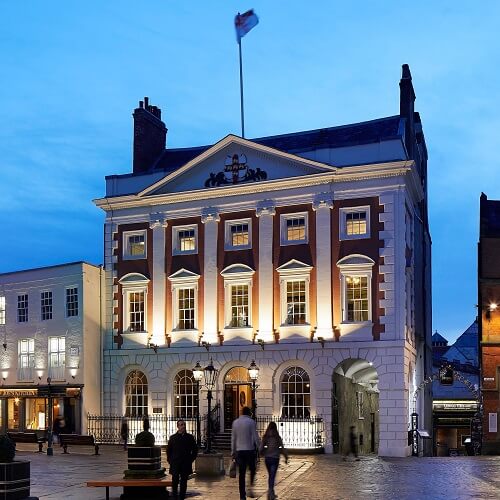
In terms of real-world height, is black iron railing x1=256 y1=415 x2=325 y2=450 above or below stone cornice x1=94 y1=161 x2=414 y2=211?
below

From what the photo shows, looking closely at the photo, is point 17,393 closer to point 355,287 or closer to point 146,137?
point 146,137

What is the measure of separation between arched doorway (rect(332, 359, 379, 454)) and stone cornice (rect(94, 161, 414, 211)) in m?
7.70

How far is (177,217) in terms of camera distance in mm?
43062

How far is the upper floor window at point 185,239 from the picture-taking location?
4262 centimetres

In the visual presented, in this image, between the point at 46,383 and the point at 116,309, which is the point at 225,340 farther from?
the point at 46,383

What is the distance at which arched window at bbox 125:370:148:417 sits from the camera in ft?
141

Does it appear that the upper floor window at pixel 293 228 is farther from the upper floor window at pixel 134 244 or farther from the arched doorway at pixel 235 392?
the upper floor window at pixel 134 244

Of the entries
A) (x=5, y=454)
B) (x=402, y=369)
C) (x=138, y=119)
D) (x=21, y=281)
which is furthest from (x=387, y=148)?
(x=5, y=454)

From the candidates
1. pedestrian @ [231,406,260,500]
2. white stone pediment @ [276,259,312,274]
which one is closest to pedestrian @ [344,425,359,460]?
white stone pediment @ [276,259,312,274]

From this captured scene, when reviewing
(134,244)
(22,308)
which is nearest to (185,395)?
(134,244)

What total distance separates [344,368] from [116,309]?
36.5 ft

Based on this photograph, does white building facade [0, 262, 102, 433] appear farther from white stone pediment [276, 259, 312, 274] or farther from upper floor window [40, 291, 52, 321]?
white stone pediment [276, 259, 312, 274]

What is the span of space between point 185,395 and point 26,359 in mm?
8877

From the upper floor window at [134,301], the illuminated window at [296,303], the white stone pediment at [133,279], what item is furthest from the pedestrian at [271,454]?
the white stone pediment at [133,279]
